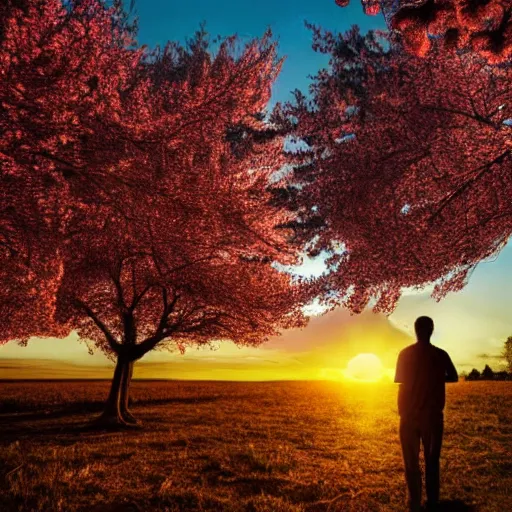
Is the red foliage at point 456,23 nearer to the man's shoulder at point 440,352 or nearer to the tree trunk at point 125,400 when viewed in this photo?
the man's shoulder at point 440,352

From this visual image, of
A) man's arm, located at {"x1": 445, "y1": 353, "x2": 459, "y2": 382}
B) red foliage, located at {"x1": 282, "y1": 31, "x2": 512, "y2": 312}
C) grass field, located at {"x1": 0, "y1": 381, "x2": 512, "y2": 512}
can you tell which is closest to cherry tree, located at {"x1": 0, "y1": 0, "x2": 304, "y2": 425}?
red foliage, located at {"x1": 282, "y1": 31, "x2": 512, "y2": 312}

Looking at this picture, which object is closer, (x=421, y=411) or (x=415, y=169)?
(x=421, y=411)

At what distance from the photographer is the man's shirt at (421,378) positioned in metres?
7.79

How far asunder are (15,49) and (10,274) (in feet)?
18.7

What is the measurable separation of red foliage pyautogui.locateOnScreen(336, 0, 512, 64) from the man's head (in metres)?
3.66

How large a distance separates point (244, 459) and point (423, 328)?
22.0 feet

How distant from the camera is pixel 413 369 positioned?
7.88m

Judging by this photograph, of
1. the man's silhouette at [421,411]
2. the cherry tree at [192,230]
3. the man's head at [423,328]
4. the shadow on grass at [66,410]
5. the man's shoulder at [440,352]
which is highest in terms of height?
the cherry tree at [192,230]

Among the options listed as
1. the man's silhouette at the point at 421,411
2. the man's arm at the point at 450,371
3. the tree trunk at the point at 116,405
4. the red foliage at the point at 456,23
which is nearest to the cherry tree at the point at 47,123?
the red foliage at the point at 456,23

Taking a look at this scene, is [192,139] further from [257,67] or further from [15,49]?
[15,49]

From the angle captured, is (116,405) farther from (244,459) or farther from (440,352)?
(440,352)

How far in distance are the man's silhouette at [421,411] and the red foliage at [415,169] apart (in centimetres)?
534

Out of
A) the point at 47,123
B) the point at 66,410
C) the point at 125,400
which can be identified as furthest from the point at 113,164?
the point at 66,410

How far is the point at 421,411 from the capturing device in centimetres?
781
